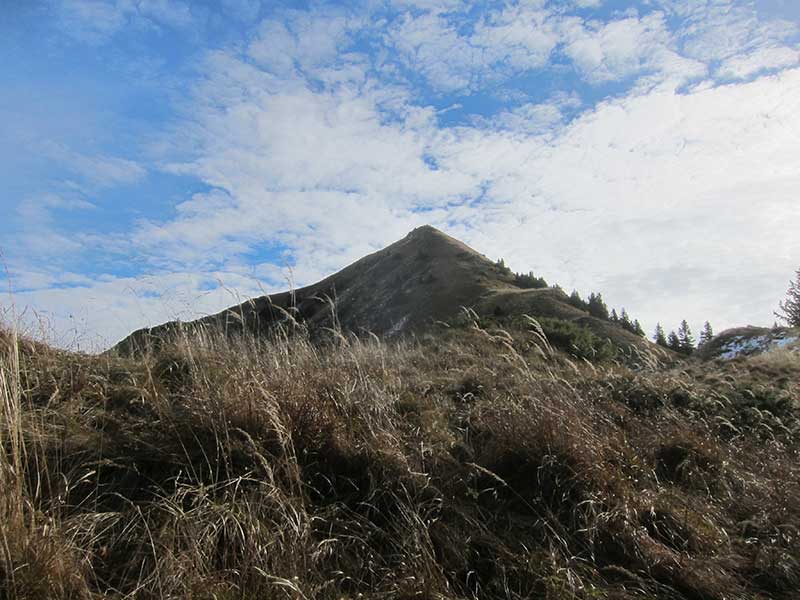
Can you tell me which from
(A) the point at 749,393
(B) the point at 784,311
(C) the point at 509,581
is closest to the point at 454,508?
(C) the point at 509,581

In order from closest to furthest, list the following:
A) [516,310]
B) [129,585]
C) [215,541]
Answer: [129,585] → [215,541] → [516,310]

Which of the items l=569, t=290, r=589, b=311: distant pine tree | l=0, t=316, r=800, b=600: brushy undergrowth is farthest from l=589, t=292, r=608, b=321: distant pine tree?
l=0, t=316, r=800, b=600: brushy undergrowth

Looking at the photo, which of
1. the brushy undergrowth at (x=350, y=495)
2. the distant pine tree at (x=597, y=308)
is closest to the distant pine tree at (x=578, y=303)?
the distant pine tree at (x=597, y=308)

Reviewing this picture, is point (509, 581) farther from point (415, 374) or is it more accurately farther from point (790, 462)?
point (415, 374)

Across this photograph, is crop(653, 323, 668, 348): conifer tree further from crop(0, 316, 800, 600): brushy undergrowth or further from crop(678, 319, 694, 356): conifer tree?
crop(0, 316, 800, 600): brushy undergrowth

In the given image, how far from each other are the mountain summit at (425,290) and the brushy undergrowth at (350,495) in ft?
88.9

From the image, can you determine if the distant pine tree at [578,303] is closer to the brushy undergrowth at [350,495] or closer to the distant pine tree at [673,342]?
the distant pine tree at [673,342]

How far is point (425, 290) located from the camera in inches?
2072

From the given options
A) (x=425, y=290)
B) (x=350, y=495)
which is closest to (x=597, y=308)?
(x=425, y=290)

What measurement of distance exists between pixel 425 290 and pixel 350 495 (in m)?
49.3

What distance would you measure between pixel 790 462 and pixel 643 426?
4.57ft

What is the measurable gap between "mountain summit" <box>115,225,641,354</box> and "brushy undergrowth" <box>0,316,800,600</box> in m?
27.1

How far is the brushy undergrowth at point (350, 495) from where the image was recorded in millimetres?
2641

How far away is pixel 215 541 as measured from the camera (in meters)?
2.74
